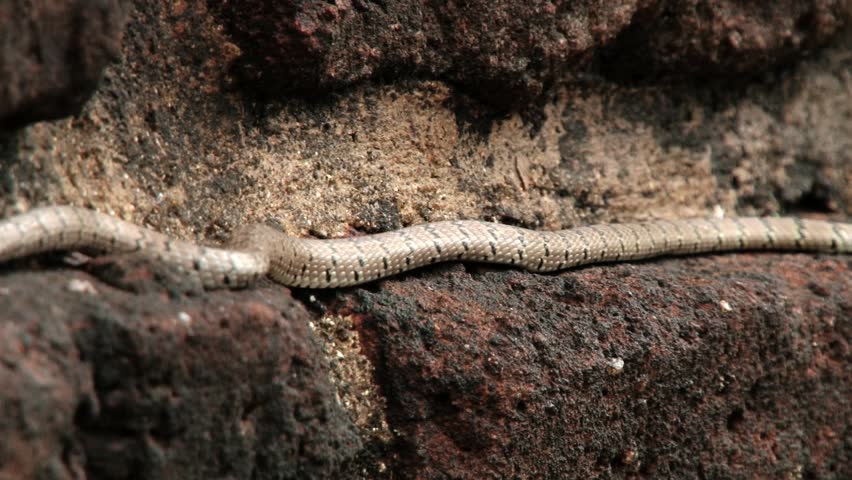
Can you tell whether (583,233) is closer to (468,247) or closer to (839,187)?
(468,247)

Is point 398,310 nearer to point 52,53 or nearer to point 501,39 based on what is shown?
point 501,39

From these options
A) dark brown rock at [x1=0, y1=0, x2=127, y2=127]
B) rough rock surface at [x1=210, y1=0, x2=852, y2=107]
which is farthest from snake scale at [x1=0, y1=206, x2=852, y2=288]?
rough rock surface at [x1=210, y1=0, x2=852, y2=107]

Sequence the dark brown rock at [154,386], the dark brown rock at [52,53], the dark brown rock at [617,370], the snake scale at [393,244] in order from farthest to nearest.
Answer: the dark brown rock at [617,370]
the snake scale at [393,244]
the dark brown rock at [52,53]
the dark brown rock at [154,386]

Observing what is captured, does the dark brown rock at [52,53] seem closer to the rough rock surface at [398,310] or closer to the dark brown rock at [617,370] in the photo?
the rough rock surface at [398,310]

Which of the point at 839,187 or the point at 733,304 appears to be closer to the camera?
the point at 733,304

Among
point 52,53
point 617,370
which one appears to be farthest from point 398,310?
point 52,53

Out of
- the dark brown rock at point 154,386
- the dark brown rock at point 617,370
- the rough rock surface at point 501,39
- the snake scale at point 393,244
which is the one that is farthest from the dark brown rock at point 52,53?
the dark brown rock at point 617,370

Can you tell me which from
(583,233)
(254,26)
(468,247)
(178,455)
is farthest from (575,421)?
(254,26)
